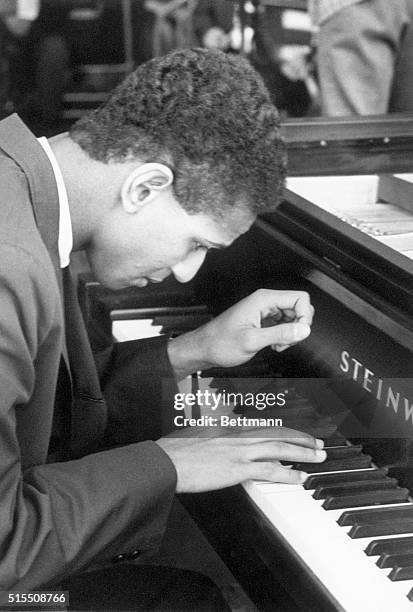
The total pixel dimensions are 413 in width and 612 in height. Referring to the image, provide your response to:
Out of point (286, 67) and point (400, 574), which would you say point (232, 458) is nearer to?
point (400, 574)

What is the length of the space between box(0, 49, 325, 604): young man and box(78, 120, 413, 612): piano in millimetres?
77

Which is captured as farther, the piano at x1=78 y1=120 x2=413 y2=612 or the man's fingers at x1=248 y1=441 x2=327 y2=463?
the man's fingers at x1=248 y1=441 x2=327 y2=463

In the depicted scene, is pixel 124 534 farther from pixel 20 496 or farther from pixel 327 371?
pixel 327 371

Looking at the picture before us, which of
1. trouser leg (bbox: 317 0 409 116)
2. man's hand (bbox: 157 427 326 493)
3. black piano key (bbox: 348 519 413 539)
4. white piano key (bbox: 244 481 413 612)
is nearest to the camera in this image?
white piano key (bbox: 244 481 413 612)

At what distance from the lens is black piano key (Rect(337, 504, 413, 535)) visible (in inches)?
51.0

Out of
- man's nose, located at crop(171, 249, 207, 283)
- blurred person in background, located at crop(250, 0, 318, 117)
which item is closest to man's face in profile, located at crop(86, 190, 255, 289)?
man's nose, located at crop(171, 249, 207, 283)

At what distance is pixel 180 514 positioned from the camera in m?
2.43

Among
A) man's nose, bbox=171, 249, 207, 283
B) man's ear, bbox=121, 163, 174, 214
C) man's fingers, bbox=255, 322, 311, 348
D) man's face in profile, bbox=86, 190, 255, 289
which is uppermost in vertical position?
man's ear, bbox=121, 163, 174, 214

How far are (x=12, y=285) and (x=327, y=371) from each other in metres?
0.64

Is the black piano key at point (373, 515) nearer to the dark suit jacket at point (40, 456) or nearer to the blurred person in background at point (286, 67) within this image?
the dark suit jacket at point (40, 456)

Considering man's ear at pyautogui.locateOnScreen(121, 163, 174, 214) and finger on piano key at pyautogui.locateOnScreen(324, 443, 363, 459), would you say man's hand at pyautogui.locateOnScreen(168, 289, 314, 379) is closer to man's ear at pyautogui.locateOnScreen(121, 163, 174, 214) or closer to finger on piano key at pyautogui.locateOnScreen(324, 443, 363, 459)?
finger on piano key at pyautogui.locateOnScreen(324, 443, 363, 459)

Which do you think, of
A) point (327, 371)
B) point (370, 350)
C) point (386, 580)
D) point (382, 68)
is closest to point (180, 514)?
point (327, 371)

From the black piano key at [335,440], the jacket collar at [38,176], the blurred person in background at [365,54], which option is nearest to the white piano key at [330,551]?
the black piano key at [335,440]
